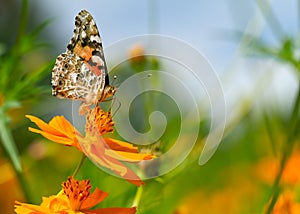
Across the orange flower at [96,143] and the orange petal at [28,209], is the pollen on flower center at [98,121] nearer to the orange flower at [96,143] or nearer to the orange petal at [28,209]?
the orange flower at [96,143]

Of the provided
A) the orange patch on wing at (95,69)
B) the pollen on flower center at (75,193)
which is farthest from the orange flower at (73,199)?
the orange patch on wing at (95,69)

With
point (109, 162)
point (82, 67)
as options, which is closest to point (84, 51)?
point (82, 67)

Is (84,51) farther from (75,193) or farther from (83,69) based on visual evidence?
(75,193)

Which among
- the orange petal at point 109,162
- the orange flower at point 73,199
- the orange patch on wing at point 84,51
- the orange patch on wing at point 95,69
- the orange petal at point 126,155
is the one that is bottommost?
the orange flower at point 73,199

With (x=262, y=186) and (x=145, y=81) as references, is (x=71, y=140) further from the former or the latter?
(x=262, y=186)

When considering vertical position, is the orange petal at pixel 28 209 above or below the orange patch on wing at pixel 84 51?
below

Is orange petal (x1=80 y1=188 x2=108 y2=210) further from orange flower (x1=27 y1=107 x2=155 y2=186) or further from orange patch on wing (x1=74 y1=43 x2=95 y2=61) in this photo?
orange patch on wing (x1=74 y1=43 x2=95 y2=61)

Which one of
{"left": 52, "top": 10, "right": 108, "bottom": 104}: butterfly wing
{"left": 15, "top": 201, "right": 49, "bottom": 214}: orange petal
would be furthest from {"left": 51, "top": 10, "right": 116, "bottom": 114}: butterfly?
{"left": 15, "top": 201, "right": 49, "bottom": 214}: orange petal
